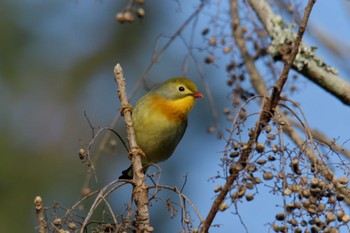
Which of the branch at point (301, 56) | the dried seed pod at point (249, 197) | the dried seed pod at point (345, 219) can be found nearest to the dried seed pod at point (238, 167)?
the dried seed pod at point (249, 197)

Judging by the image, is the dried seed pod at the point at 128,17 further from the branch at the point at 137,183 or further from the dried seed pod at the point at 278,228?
the dried seed pod at the point at 278,228

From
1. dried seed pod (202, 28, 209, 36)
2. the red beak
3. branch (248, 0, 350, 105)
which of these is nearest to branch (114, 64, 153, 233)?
dried seed pod (202, 28, 209, 36)

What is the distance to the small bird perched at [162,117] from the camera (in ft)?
17.3

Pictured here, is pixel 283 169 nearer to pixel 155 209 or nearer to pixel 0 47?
pixel 155 209

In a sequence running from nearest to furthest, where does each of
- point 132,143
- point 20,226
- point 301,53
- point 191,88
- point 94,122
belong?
point 132,143
point 301,53
point 191,88
point 20,226
point 94,122

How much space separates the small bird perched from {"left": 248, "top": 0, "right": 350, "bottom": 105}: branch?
884 mm

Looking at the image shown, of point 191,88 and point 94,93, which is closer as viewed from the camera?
point 191,88

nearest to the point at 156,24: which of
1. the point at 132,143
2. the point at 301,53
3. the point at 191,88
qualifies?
the point at 191,88

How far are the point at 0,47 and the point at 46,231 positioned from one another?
7.88m

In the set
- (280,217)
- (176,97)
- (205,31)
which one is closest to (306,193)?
(280,217)

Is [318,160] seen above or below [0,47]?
below

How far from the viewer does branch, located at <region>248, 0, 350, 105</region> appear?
4.50 meters

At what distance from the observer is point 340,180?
3.08m

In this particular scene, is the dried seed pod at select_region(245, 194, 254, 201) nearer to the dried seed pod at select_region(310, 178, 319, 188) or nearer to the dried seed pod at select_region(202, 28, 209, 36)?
the dried seed pod at select_region(310, 178, 319, 188)
